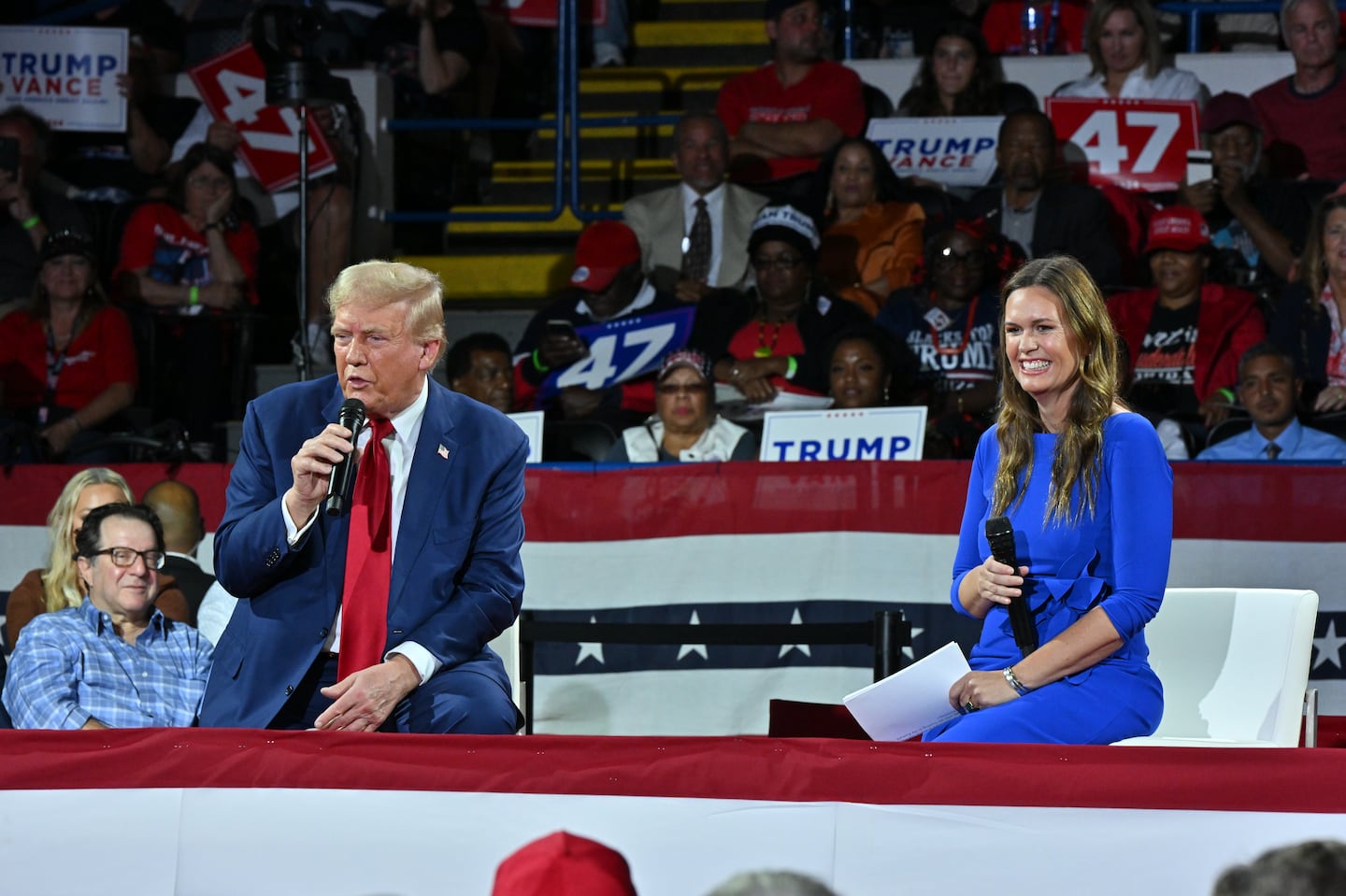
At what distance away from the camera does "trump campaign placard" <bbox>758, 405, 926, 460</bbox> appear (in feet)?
20.0

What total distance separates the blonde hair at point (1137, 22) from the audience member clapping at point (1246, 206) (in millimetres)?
529

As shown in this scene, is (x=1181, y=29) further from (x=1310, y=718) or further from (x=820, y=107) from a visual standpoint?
(x=1310, y=718)

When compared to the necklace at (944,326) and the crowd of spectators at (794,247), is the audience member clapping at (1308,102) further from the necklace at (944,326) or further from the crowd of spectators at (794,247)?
the necklace at (944,326)

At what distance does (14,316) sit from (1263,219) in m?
5.70

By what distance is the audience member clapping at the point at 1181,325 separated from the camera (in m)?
6.91

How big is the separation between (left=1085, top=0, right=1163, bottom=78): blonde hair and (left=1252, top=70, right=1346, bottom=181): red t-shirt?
0.53m

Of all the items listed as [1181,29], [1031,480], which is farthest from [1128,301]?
[1031,480]

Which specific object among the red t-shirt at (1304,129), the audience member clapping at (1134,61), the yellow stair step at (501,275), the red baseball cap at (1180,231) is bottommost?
the yellow stair step at (501,275)

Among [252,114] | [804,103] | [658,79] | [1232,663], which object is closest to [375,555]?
[1232,663]

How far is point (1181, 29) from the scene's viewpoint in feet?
31.8

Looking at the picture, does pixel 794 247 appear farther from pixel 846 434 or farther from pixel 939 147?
pixel 846 434

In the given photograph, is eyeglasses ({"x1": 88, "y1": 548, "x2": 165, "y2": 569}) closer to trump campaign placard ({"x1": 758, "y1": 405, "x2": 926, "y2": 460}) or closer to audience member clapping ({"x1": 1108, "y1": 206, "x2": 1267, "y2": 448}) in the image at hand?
trump campaign placard ({"x1": 758, "y1": 405, "x2": 926, "y2": 460})

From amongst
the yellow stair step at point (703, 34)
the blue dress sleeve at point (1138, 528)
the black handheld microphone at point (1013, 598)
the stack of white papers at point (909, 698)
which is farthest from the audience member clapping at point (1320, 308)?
the yellow stair step at point (703, 34)

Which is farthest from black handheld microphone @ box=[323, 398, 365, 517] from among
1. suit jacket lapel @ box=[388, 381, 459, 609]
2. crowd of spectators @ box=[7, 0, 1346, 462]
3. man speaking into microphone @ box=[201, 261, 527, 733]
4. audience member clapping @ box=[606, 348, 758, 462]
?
crowd of spectators @ box=[7, 0, 1346, 462]
